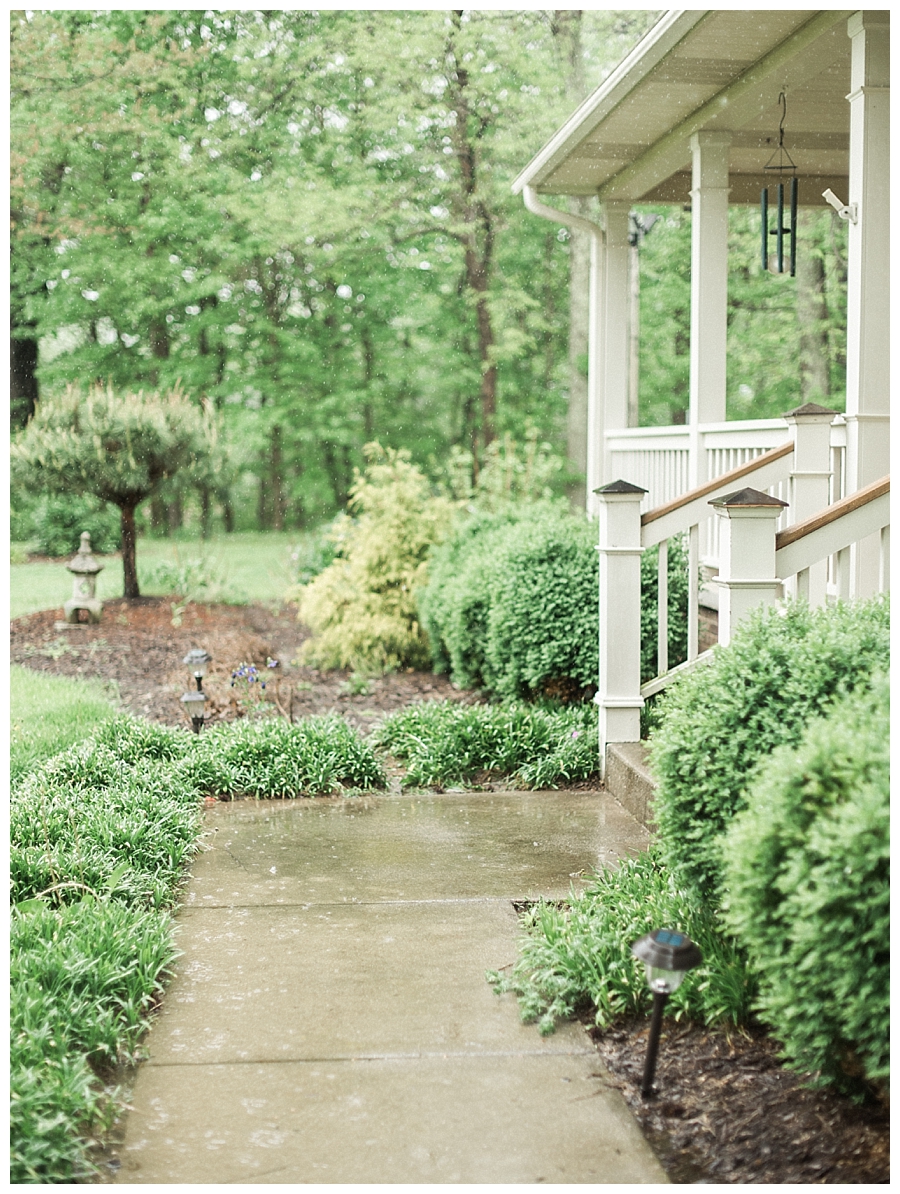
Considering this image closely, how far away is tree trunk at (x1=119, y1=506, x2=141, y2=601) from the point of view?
12617 mm

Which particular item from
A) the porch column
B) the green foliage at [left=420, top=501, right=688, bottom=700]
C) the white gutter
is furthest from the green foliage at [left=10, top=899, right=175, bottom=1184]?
the porch column

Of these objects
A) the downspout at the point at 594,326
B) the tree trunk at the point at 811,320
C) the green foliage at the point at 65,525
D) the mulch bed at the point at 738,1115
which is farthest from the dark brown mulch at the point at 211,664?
the tree trunk at the point at 811,320

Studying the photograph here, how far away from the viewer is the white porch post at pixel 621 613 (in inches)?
206

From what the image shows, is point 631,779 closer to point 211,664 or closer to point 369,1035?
point 369,1035

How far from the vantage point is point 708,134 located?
23.2 ft

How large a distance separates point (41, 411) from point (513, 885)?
32.2 feet

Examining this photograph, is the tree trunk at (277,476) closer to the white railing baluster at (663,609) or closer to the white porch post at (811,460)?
the white railing baluster at (663,609)

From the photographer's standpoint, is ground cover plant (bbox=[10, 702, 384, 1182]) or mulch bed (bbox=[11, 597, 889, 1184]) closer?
mulch bed (bbox=[11, 597, 889, 1184])

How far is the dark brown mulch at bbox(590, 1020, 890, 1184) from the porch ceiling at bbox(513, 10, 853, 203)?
4.61m

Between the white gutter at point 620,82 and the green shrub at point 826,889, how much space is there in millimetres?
3985

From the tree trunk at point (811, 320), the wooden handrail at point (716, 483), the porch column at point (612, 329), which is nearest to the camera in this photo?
the wooden handrail at point (716, 483)

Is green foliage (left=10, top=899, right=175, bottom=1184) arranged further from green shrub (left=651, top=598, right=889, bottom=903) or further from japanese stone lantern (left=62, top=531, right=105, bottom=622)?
japanese stone lantern (left=62, top=531, right=105, bottom=622)

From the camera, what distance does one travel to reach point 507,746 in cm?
562

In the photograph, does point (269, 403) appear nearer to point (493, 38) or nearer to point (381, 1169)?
point (493, 38)
